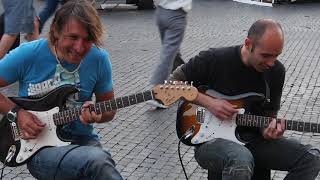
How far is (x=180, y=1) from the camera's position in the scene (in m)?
5.57

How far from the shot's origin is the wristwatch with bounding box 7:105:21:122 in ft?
10.2

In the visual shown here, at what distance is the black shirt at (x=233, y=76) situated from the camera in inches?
134

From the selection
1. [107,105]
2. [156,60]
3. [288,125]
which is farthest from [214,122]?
[156,60]

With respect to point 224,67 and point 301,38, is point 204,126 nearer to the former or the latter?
point 224,67

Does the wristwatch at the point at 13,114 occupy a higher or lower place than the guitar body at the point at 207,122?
higher

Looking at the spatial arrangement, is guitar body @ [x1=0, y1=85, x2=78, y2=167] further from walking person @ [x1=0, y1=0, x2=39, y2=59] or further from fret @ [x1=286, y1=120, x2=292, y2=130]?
Result: walking person @ [x1=0, y1=0, x2=39, y2=59]

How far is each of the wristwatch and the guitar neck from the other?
45.1 inches

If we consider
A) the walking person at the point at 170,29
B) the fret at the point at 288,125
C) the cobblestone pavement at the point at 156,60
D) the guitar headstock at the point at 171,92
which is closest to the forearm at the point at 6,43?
the cobblestone pavement at the point at 156,60

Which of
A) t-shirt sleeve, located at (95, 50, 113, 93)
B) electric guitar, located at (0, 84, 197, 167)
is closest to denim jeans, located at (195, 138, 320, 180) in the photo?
electric guitar, located at (0, 84, 197, 167)

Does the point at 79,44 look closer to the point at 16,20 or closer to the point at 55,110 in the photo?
the point at 55,110

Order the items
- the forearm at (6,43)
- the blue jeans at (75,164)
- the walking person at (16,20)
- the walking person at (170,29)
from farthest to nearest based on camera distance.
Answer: the walking person at (16,20) < the forearm at (6,43) < the walking person at (170,29) < the blue jeans at (75,164)

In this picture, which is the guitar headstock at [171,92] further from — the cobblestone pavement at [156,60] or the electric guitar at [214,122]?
the cobblestone pavement at [156,60]

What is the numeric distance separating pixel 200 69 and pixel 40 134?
970 mm

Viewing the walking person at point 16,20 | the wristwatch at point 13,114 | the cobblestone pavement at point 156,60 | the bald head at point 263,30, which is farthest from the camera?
the walking person at point 16,20
